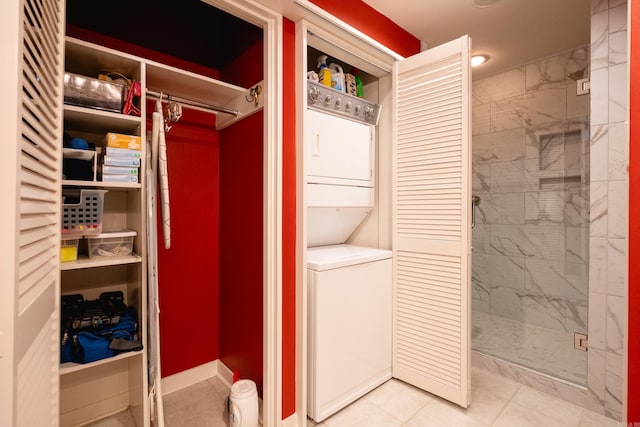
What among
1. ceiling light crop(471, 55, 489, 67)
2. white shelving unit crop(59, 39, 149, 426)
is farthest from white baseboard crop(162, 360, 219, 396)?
ceiling light crop(471, 55, 489, 67)

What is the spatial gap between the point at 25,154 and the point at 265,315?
119 centimetres

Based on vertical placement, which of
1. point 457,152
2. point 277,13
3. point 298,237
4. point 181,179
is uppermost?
point 277,13

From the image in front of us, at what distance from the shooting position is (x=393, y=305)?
7.14ft

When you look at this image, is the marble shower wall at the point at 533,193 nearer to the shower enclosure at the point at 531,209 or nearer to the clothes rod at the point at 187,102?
the shower enclosure at the point at 531,209

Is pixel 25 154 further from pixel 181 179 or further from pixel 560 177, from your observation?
pixel 560 177

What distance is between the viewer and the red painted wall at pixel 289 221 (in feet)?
5.44

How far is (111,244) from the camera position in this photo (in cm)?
158

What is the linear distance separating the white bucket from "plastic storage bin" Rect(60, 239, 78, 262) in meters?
1.05

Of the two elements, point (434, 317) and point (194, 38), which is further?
point (194, 38)

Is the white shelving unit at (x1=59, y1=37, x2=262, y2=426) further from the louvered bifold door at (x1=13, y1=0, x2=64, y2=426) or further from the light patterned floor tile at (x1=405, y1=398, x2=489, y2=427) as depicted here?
the light patterned floor tile at (x1=405, y1=398, x2=489, y2=427)

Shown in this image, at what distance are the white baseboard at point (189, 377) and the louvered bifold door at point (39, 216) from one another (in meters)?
1.04

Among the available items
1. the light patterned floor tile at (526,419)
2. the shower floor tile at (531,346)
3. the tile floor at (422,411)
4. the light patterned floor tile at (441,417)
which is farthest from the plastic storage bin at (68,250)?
the shower floor tile at (531,346)

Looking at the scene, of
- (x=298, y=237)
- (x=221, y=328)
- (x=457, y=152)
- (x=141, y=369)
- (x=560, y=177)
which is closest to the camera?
(x=141, y=369)

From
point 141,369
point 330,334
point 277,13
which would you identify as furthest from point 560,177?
point 141,369
